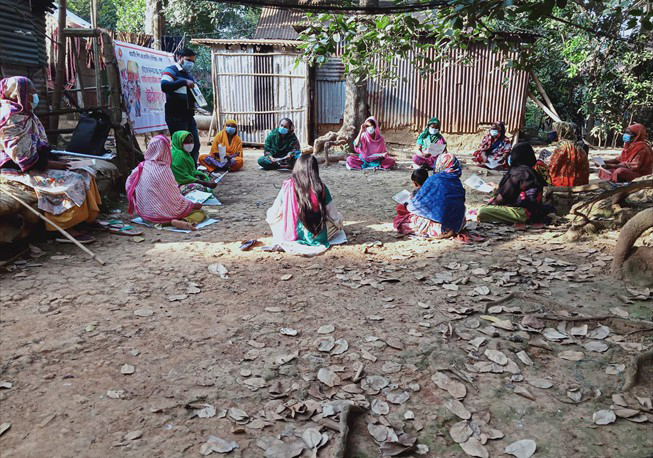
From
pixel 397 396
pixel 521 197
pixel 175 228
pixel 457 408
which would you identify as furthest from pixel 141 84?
pixel 457 408

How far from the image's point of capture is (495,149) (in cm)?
1117

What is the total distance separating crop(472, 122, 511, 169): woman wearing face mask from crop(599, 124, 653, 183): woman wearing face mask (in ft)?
7.85

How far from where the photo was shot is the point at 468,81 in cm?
1378

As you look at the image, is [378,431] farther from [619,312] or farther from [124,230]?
[124,230]

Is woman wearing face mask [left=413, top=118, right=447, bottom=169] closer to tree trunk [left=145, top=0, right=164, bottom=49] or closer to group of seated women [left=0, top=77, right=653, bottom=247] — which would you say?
group of seated women [left=0, top=77, right=653, bottom=247]

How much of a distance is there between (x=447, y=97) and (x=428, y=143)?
11.6 ft

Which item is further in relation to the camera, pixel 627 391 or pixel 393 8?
pixel 393 8

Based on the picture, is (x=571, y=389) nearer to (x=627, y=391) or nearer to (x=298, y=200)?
(x=627, y=391)

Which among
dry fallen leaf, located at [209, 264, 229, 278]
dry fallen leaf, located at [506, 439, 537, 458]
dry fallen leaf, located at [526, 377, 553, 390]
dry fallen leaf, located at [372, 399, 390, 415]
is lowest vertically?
dry fallen leaf, located at [506, 439, 537, 458]

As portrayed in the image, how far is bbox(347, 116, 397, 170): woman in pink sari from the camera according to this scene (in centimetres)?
1116

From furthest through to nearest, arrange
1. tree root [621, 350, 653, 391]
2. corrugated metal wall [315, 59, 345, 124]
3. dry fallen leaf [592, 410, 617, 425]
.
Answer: corrugated metal wall [315, 59, 345, 124] → tree root [621, 350, 653, 391] → dry fallen leaf [592, 410, 617, 425]

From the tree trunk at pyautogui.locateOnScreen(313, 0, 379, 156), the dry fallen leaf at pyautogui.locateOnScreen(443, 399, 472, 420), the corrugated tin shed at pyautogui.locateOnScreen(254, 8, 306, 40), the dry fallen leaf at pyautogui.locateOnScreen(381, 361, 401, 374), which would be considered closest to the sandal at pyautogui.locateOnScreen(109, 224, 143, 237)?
the dry fallen leaf at pyautogui.locateOnScreen(381, 361, 401, 374)

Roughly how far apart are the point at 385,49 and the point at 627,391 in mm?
4682

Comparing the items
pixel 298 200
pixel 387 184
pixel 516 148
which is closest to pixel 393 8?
pixel 298 200
